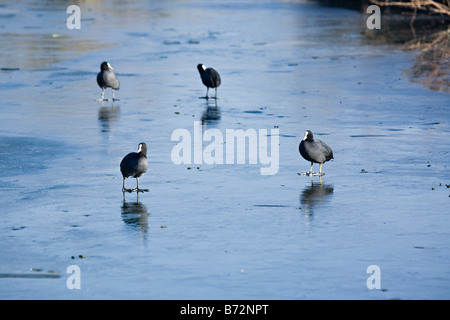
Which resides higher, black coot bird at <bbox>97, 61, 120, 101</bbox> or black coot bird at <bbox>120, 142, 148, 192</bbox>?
black coot bird at <bbox>97, 61, 120, 101</bbox>

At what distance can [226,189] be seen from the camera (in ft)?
42.1

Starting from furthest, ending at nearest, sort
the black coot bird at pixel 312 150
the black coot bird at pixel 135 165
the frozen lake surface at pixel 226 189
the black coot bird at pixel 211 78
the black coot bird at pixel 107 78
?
the black coot bird at pixel 211 78 < the black coot bird at pixel 107 78 < the black coot bird at pixel 312 150 < the black coot bird at pixel 135 165 < the frozen lake surface at pixel 226 189

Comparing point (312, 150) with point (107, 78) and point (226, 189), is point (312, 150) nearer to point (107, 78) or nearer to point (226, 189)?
point (226, 189)

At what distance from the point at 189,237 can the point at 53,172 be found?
421 centimetres

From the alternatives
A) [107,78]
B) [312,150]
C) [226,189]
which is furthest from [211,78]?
[226,189]

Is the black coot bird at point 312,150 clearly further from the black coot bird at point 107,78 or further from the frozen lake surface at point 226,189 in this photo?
the black coot bird at point 107,78

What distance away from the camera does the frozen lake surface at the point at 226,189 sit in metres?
9.08

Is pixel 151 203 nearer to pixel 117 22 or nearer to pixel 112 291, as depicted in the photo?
pixel 112 291

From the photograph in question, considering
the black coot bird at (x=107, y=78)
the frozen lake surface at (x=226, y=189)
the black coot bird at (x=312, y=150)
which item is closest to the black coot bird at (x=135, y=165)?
the frozen lake surface at (x=226, y=189)

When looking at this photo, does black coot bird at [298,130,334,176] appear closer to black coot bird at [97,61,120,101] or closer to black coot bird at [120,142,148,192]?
black coot bird at [120,142,148,192]

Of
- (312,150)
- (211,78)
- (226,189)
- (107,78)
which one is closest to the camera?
(226,189)

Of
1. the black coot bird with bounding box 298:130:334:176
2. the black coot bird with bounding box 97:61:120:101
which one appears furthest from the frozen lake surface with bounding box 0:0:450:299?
the black coot bird with bounding box 97:61:120:101

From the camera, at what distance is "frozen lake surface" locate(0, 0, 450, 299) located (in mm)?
9078
